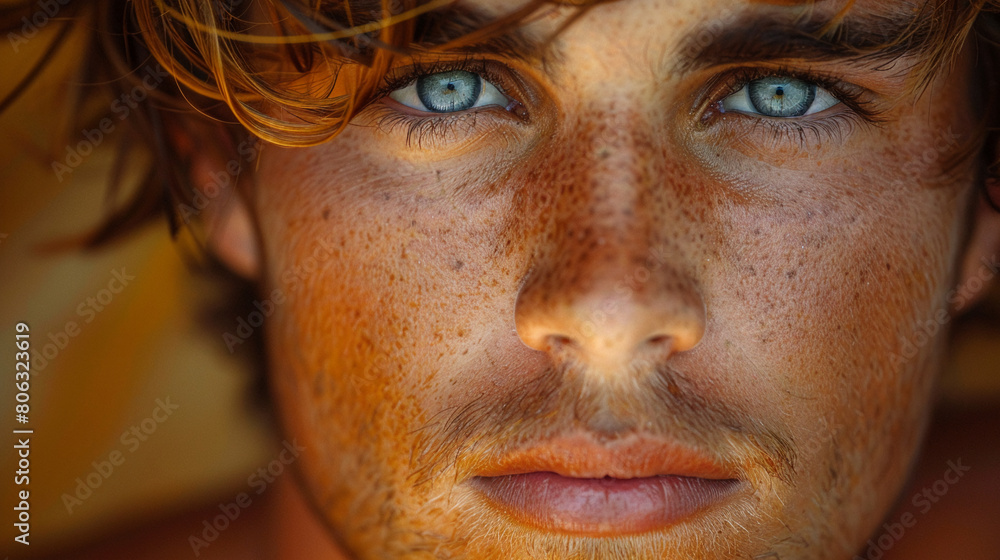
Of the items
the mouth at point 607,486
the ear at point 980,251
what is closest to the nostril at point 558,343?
the mouth at point 607,486

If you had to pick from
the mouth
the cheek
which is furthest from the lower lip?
the cheek

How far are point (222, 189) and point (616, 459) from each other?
796mm

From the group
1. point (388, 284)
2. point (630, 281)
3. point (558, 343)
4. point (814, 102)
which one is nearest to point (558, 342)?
point (558, 343)

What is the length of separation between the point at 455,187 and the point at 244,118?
0.30m

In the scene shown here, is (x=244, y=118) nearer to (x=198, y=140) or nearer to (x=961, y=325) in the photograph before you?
(x=198, y=140)

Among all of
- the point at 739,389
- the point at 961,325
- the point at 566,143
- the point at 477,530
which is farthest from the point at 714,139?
the point at 961,325

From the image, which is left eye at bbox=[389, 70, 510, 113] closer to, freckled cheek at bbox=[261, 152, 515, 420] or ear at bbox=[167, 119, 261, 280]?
freckled cheek at bbox=[261, 152, 515, 420]

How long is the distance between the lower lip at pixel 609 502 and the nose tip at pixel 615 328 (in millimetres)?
155

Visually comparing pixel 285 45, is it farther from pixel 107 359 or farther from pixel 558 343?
pixel 107 359

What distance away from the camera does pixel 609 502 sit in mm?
922

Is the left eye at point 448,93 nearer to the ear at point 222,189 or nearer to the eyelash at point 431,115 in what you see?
the eyelash at point 431,115

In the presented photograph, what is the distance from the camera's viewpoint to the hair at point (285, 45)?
902 millimetres

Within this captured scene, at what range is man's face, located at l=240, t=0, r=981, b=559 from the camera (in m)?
0.89

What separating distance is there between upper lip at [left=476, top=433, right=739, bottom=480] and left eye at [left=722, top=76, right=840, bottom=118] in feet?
1.45
